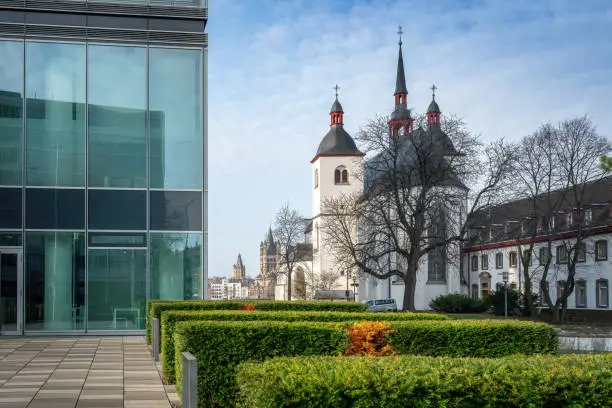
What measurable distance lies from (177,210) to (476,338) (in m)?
16.1

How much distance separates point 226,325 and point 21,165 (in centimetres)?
1772

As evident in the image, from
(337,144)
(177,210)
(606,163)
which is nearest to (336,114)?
(337,144)

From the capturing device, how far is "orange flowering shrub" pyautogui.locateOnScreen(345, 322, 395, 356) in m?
11.7

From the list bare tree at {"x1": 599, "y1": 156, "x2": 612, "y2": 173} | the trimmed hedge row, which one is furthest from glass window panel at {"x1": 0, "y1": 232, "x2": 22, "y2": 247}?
bare tree at {"x1": 599, "y1": 156, "x2": 612, "y2": 173}

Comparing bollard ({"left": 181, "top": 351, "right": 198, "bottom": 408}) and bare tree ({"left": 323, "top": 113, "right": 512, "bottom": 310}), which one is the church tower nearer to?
bare tree ({"left": 323, "top": 113, "right": 512, "bottom": 310})

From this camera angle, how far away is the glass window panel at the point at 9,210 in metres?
26.2

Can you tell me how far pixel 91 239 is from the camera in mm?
26688

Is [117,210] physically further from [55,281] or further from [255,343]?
[255,343]

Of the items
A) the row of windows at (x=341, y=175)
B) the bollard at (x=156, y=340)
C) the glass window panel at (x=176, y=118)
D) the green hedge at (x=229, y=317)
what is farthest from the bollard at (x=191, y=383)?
the row of windows at (x=341, y=175)

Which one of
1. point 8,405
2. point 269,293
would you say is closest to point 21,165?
point 8,405

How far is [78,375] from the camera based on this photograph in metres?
15.2

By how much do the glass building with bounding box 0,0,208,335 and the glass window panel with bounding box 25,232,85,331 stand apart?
34 millimetres

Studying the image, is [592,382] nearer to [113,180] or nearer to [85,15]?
[113,180]

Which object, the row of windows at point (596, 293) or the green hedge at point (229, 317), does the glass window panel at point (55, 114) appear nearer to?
→ the green hedge at point (229, 317)
